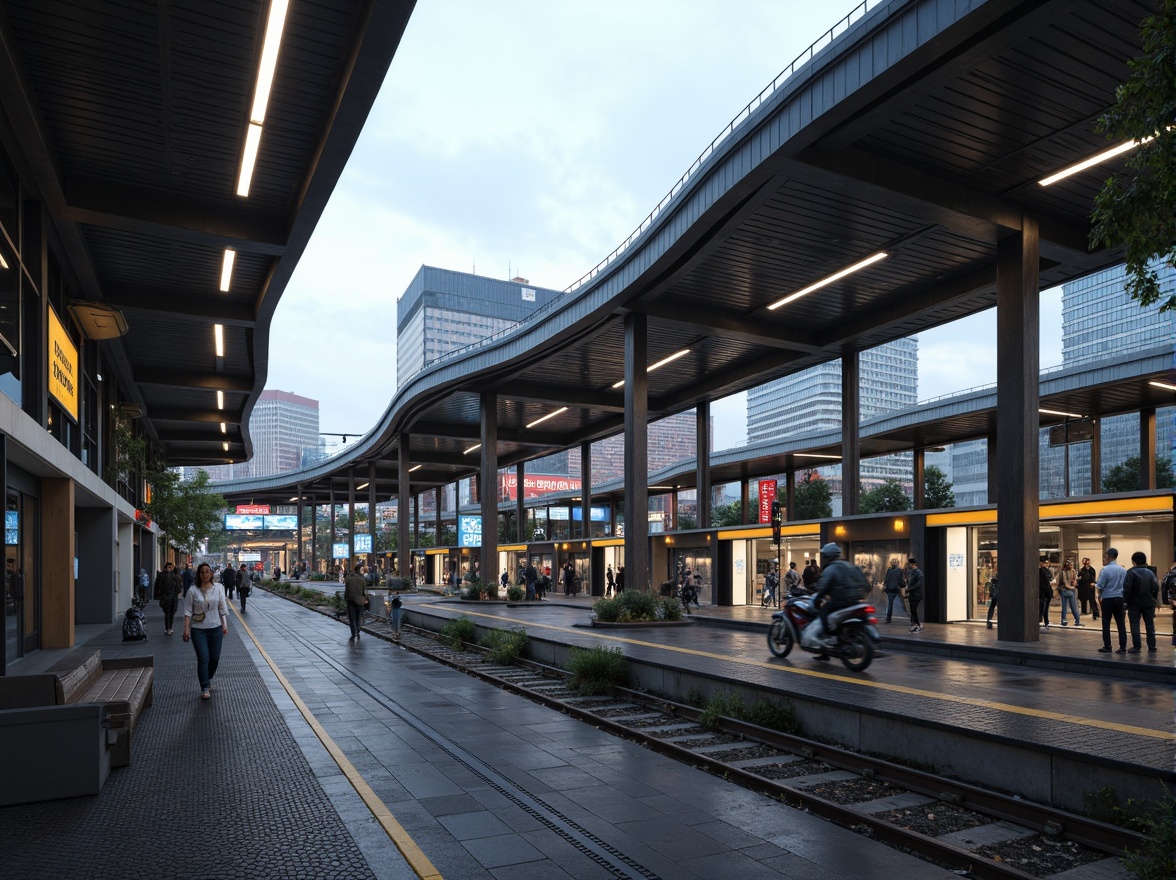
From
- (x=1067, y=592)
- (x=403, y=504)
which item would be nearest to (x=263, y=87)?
(x=1067, y=592)

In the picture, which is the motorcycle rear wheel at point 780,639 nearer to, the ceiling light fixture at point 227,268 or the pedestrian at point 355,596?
the pedestrian at point 355,596

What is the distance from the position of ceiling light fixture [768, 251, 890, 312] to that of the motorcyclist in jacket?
1105 centimetres

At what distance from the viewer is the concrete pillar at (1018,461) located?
651 inches

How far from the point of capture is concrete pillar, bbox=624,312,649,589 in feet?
83.3

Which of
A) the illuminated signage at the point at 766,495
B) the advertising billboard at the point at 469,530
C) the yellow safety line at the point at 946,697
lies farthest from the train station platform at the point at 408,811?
the advertising billboard at the point at 469,530

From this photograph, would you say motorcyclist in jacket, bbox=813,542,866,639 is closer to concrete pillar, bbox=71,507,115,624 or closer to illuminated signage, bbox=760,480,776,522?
concrete pillar, bbox=71,507,115,624

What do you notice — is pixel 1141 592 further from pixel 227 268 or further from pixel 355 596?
pixel 227 268

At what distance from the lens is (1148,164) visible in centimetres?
511

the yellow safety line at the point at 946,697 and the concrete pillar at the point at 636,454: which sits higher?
the concrete pillar at the point at 636,454

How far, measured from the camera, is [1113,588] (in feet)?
45.0

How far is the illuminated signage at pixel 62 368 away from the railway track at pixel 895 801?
12650 mm

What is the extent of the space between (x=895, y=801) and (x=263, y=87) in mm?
12487

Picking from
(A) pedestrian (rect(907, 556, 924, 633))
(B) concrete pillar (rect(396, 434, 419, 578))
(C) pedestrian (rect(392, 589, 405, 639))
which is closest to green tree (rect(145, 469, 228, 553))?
(C) pedestrian (rect(392, 589, 405, 639))

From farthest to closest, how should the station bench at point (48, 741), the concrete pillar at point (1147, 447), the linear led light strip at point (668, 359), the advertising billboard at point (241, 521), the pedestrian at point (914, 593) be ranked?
1. the advertising billboard at point (241, 521)
2. the concrete pillar at point (1147, 447)
3. the linear led light strip at point (668, 359)
4. the pedestrian at point (914, 593)
5. the station bench at point (48, 741)
